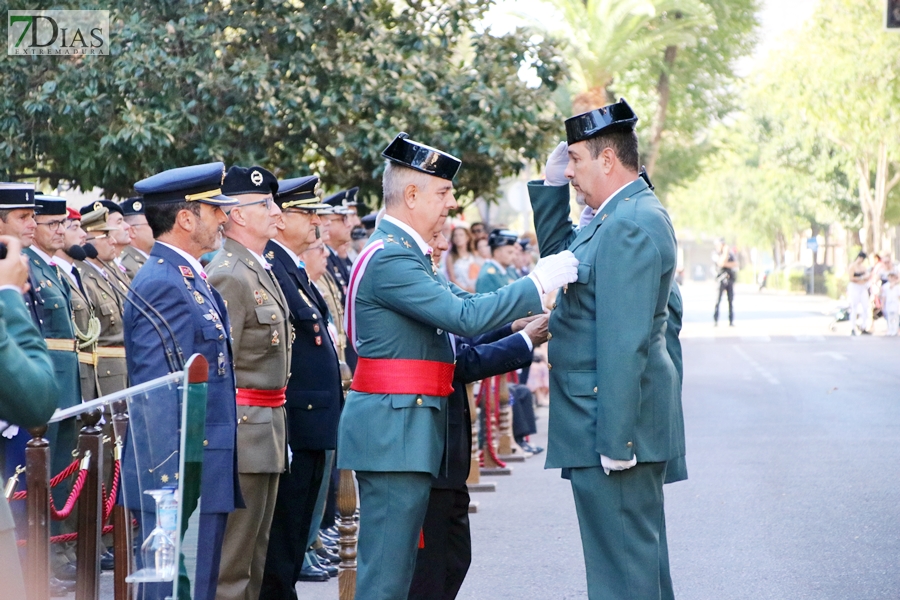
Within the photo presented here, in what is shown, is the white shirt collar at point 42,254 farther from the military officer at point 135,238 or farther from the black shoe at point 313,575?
the black shoe at point 313,575

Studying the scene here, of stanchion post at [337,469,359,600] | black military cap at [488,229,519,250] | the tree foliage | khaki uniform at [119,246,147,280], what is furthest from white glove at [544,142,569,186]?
black military cap at [488,229,519,250]

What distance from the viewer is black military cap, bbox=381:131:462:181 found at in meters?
4.56

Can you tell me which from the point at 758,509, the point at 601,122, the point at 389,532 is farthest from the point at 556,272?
the point at 758,509

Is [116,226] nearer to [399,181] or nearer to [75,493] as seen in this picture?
[399,181]

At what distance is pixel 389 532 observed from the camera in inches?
174

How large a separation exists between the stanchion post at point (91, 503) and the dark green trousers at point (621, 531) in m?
1.73

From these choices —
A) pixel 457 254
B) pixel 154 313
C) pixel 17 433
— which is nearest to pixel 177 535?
pixel 154 313

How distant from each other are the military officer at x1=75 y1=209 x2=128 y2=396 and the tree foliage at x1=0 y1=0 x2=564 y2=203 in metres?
1.83

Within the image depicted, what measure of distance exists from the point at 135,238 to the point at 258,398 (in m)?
3.83

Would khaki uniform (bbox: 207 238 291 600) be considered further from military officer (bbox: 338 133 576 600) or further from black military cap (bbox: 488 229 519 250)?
black military cap (bbox: 488 229 519 250)

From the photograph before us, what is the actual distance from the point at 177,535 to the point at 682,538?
459cm

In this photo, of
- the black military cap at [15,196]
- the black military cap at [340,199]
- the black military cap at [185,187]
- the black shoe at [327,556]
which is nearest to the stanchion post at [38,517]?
the black military cap at [185,187]

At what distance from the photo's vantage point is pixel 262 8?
11.4 meters

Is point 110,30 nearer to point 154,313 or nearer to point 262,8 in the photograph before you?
point 262,8
